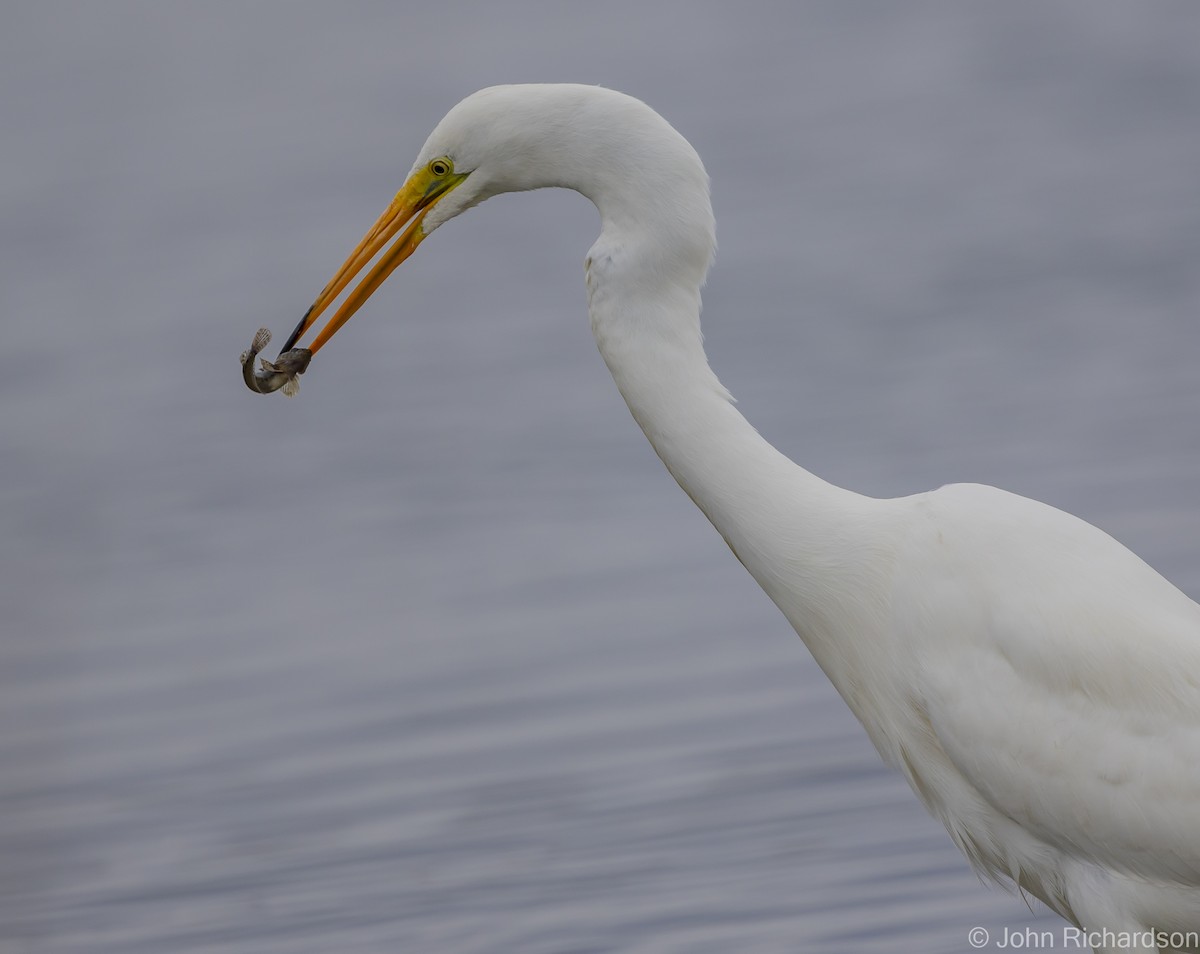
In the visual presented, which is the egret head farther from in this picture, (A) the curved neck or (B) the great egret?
(A) the curved neck

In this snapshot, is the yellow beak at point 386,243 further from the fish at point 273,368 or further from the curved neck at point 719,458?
the curved neck at point 719,458

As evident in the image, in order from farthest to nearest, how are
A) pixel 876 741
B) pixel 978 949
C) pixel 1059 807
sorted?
pixel 978 949, pixel 876 741, pixel 1059 807

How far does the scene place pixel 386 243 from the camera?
4246mm

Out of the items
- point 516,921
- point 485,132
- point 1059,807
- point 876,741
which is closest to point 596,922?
point 516,921

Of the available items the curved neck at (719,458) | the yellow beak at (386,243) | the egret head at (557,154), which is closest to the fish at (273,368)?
the yellow beak at (386,243)

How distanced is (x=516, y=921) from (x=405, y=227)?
195 cm

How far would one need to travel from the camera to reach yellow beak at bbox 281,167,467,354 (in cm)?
412

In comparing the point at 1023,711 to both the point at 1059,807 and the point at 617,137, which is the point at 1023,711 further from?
the point at 617,137

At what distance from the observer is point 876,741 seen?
13.5 feet

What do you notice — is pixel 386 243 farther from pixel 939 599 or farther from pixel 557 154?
pixel 939 599

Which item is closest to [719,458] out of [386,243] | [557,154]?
[557,154]

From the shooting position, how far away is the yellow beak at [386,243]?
412 cm

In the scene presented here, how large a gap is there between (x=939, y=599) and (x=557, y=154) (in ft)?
3.58

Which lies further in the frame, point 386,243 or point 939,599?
point 386,243
